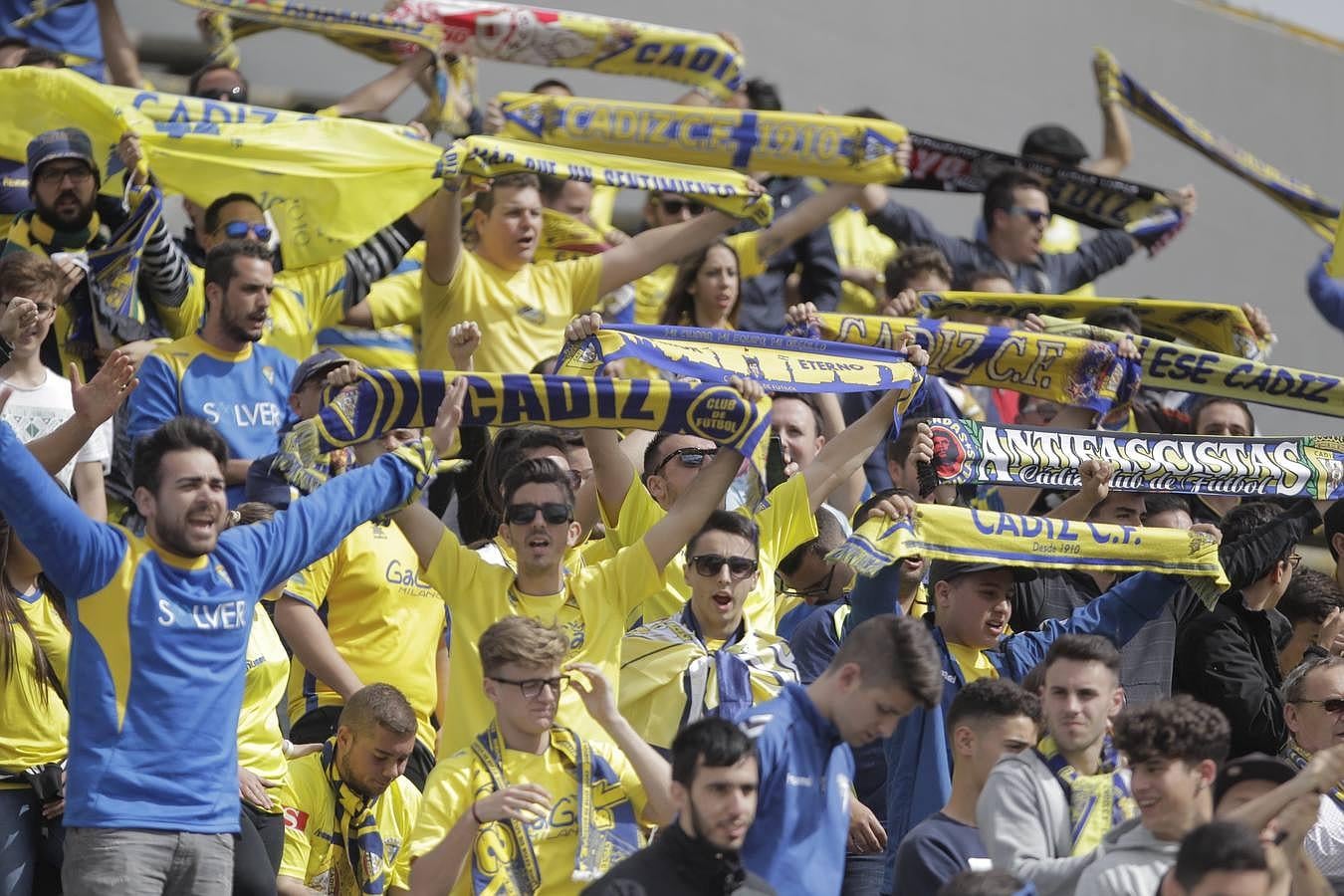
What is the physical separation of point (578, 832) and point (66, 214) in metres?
4.04

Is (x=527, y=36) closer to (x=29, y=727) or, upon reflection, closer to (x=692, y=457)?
(x=692, y=457)

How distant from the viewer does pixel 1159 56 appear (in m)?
16.5

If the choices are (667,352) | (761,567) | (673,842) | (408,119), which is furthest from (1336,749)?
(408,119)

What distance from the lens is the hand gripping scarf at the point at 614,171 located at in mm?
8617

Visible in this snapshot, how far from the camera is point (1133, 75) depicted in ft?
53.2

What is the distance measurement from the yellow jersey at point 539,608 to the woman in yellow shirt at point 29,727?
1.17m

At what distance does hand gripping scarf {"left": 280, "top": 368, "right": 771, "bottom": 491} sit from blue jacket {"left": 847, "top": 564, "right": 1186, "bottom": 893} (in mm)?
667

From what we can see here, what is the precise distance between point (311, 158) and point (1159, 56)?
9.44 meters

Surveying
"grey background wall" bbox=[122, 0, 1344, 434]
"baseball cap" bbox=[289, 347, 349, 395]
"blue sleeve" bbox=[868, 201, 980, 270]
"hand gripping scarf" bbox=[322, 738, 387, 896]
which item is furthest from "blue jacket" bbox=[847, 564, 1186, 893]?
"grey background wall" bbox=[122, 0, 1344, 434]

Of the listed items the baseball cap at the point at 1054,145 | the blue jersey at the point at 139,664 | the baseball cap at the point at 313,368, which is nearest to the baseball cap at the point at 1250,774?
the blue jersey at the point at 139,664

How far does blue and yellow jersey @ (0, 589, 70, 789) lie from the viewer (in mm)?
6176

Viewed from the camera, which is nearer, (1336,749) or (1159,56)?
(1336,749)

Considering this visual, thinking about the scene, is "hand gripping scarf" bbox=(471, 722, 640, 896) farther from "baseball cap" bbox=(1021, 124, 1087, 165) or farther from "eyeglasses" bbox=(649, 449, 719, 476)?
"baseball cap" bbox=(1021, 124, 1087, 165)

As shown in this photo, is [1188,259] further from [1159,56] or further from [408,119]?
[408,119]
